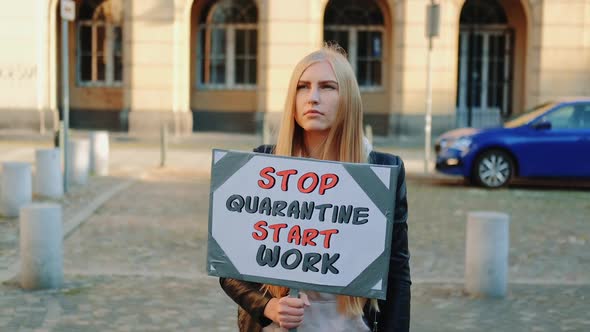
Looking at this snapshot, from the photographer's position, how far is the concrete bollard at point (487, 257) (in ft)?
25.6

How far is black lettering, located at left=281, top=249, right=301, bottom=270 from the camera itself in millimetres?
3232

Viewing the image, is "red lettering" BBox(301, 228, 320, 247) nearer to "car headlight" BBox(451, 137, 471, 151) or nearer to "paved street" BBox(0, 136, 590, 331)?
"paved street" BBox(0, 136, 590, 331)

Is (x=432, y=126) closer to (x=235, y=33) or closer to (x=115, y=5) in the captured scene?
(x=235, y=33)

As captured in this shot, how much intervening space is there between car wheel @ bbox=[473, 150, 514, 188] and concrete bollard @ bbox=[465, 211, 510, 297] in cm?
851

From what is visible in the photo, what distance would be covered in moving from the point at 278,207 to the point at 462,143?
13.5 metres

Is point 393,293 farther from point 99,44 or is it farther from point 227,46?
point 99,44

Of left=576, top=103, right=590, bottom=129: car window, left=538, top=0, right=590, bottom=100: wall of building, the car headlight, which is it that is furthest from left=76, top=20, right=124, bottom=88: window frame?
left=576, top=103, right=590, bottom=129: car window

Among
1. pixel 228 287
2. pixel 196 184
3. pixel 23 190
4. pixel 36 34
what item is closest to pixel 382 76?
pixel 36 34

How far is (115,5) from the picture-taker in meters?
27.7

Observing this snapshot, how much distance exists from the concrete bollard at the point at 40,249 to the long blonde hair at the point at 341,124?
4892 millimetres

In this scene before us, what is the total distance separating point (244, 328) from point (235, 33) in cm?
2470

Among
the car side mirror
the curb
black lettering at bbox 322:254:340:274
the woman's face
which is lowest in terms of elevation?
the curb

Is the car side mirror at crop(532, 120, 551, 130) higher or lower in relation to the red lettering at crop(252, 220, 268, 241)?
lower

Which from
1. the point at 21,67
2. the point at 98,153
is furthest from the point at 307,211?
the point at 21,67
